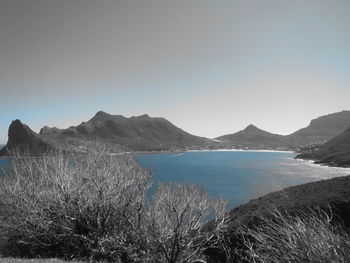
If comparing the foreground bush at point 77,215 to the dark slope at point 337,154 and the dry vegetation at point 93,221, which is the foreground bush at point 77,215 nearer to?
the dry vegetation at point 93,221

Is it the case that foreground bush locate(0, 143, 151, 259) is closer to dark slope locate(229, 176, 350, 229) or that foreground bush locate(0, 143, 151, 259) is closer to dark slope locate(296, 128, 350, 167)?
dark slope locate(229, 176, 350, 229)

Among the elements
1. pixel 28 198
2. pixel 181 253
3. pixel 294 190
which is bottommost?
pixel 181 253

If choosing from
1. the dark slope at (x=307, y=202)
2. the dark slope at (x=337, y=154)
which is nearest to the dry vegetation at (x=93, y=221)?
the dark slope at (x=307, y=202)

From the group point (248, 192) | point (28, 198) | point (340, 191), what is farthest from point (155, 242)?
point (248, 192)

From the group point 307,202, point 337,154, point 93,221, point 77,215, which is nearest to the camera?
point 93,221

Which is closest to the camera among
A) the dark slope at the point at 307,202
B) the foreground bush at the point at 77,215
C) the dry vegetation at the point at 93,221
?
the dry vegetation at the point at 93,221

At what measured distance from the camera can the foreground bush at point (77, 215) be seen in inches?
758

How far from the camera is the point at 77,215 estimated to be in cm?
2105

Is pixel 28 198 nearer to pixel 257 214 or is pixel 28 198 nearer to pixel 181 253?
pixel 181 253

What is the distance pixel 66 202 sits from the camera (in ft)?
70.5

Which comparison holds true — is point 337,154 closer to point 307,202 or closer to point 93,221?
point 307,202

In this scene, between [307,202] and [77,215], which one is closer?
[77,215]

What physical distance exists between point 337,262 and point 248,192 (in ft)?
203

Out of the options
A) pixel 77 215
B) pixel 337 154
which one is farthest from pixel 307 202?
pixel 337 154
